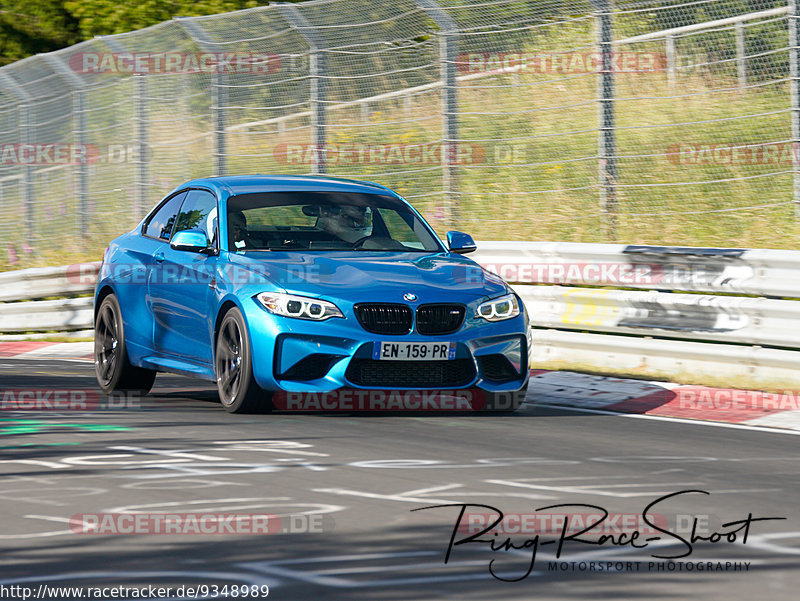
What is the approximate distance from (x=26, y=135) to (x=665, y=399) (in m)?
14.4

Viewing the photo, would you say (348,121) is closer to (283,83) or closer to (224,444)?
(283,83)

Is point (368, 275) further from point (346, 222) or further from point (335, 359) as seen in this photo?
point (346, 222)

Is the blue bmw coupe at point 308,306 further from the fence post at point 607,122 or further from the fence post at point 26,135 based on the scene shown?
the fence post at point 26,135

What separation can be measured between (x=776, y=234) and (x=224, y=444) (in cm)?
735

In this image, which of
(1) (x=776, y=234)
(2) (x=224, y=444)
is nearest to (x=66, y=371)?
(2) (x=224, y=444)

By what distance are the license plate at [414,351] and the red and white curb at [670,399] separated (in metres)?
1.63

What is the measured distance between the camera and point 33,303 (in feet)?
57.1

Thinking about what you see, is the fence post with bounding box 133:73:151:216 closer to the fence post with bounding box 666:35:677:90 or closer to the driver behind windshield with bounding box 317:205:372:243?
the fence post with bounding box 666:35:677:90

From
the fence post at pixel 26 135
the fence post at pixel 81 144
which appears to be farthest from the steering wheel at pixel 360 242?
the fence post at pixel 26 135

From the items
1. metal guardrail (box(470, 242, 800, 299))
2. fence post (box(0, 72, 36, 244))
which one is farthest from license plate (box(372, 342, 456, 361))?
fence post (box(0, 72, 36, 244))

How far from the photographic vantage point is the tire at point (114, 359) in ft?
36.3

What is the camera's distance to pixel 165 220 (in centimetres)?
1134

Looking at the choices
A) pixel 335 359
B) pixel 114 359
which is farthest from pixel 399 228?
pixel 114 359

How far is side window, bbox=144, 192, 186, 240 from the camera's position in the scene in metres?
11.2
